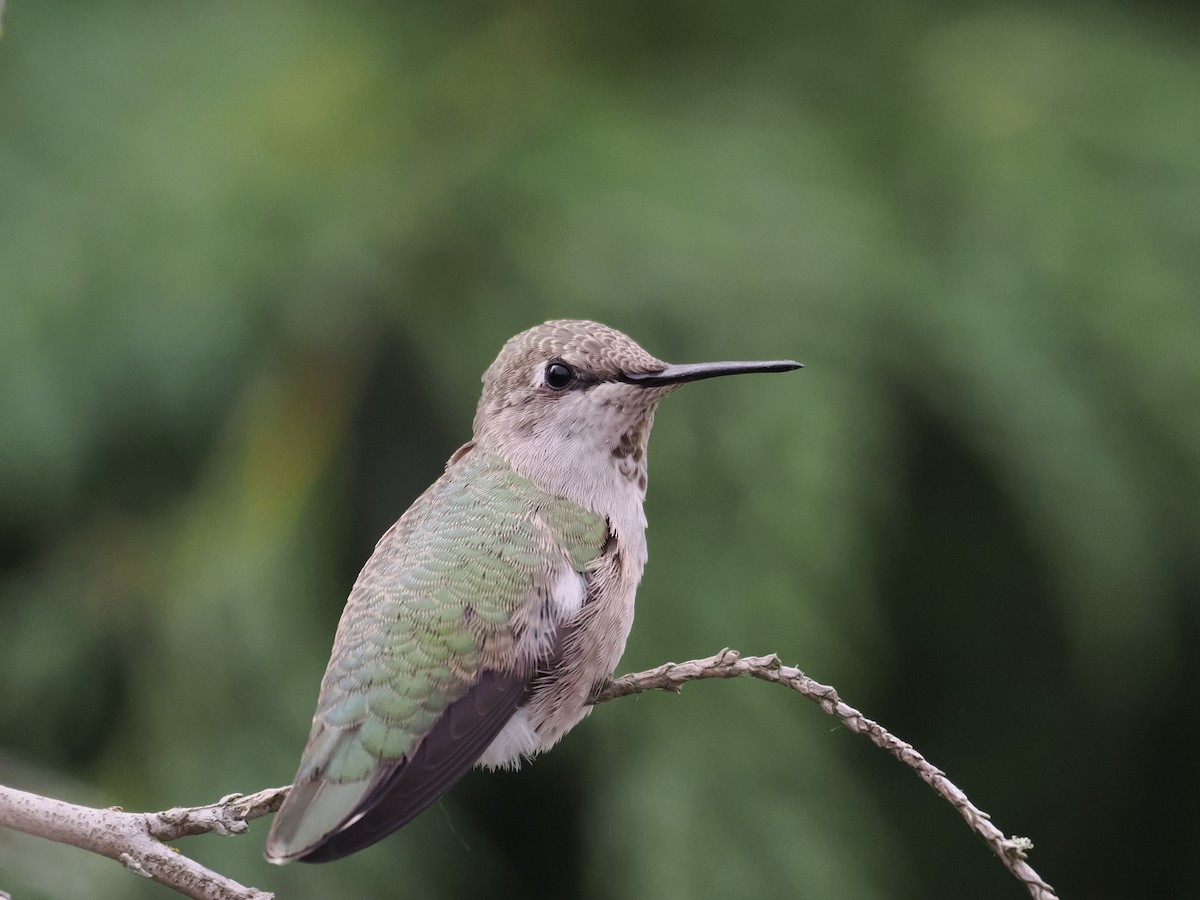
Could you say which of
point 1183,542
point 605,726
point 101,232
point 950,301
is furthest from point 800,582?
point 101,232

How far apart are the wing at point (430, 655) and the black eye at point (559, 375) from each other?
206 mm

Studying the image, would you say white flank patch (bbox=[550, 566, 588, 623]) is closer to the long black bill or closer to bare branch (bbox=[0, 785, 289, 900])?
the long black bill

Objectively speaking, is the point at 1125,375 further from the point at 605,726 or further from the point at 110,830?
the point at 110,830

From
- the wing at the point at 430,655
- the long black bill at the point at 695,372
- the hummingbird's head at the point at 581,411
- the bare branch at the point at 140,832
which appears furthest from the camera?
the hummingbird's head at the point at 581,411

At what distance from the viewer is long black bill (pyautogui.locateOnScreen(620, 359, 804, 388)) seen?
1.70m

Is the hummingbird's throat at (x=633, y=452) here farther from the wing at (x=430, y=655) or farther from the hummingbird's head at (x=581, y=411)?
the wing at (x=430, y=655)

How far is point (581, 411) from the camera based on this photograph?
2023 millimetres

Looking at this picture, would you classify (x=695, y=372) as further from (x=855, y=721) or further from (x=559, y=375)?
(x=855, y=721)

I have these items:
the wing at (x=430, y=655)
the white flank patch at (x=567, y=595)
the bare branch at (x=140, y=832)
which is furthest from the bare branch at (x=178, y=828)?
the white flank patch at (x=567, y=595)

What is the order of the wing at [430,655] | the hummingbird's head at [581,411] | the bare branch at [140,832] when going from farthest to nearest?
the hummingbird's head at [581,411] < the wing at [430,655] < the bare branch at [140,832]

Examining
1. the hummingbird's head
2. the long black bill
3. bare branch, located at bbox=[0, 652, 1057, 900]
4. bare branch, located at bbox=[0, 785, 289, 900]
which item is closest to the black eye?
the hummingbird's head

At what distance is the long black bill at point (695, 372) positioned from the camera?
170 centimetres

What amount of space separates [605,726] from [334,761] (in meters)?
1.23

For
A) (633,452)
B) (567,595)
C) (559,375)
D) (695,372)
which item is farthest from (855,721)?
(559,375)
